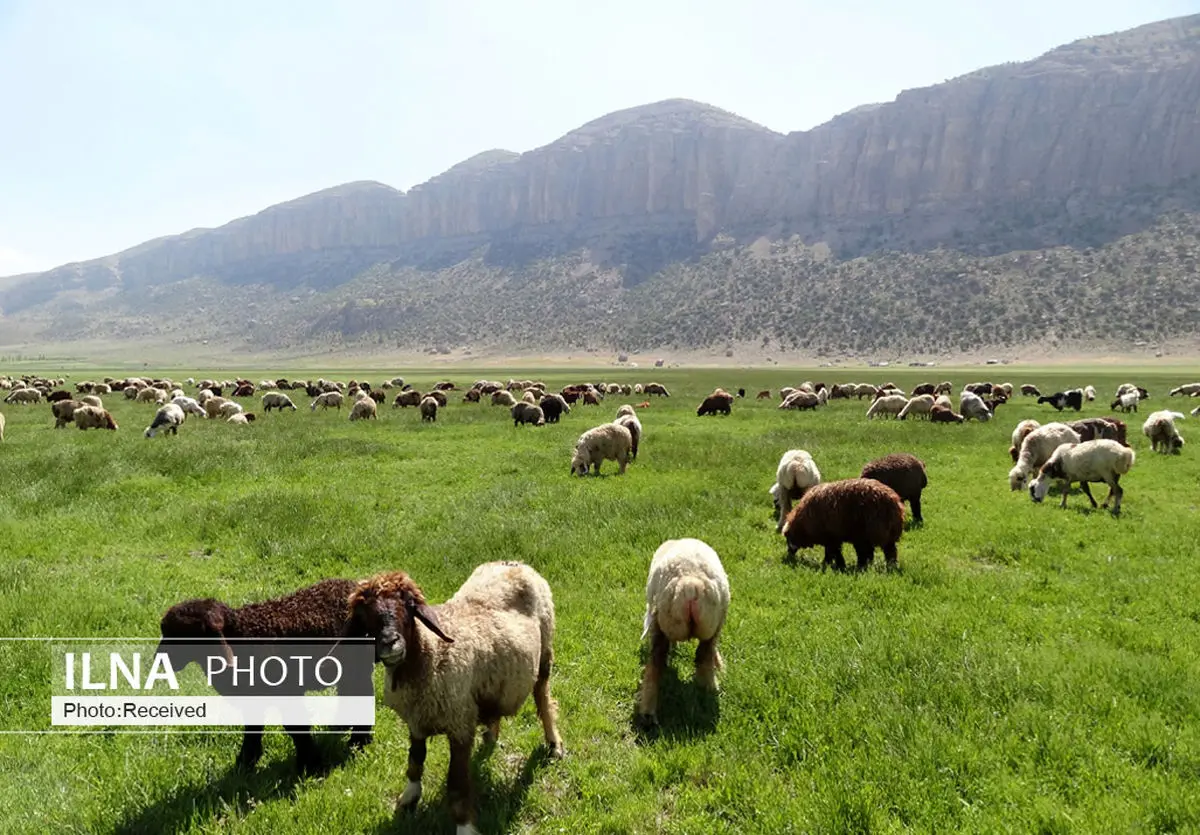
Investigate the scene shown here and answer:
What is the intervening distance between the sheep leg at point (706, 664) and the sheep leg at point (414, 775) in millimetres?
2768

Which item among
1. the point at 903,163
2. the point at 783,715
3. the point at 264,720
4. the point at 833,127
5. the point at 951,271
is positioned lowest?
the point at 783,715

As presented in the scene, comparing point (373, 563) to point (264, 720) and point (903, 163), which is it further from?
point (903, 163)

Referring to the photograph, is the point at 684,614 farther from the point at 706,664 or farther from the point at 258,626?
the point at 258,626

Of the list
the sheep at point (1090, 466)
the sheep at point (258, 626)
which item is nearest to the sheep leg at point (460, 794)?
the sheep at point (258, 626)

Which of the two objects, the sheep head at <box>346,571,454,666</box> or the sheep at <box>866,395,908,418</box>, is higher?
the sheep head at <box>346,571,454,666</box>

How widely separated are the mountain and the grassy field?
111215mm

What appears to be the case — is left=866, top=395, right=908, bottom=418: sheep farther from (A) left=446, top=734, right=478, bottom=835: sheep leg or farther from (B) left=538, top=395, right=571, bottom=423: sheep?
(A) left=446, top=734, right=478, bottom=835: sheep leg

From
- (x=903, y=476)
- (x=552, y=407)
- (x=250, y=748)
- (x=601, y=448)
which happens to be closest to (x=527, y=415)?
(x=552, y=407)

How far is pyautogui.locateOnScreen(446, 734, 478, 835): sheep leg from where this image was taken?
423 cm

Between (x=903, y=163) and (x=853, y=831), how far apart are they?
17889 cm

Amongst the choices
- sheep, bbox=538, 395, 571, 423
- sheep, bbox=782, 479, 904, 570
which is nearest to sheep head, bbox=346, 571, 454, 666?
sheep, bbox=782, 479, 904, 570

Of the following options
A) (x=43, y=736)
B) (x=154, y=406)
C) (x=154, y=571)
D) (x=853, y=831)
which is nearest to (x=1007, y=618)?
(x=853, y=831)

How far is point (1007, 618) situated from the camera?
744 cm

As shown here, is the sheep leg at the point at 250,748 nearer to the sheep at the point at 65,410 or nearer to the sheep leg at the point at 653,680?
the sheep leg at the point at 653,680
